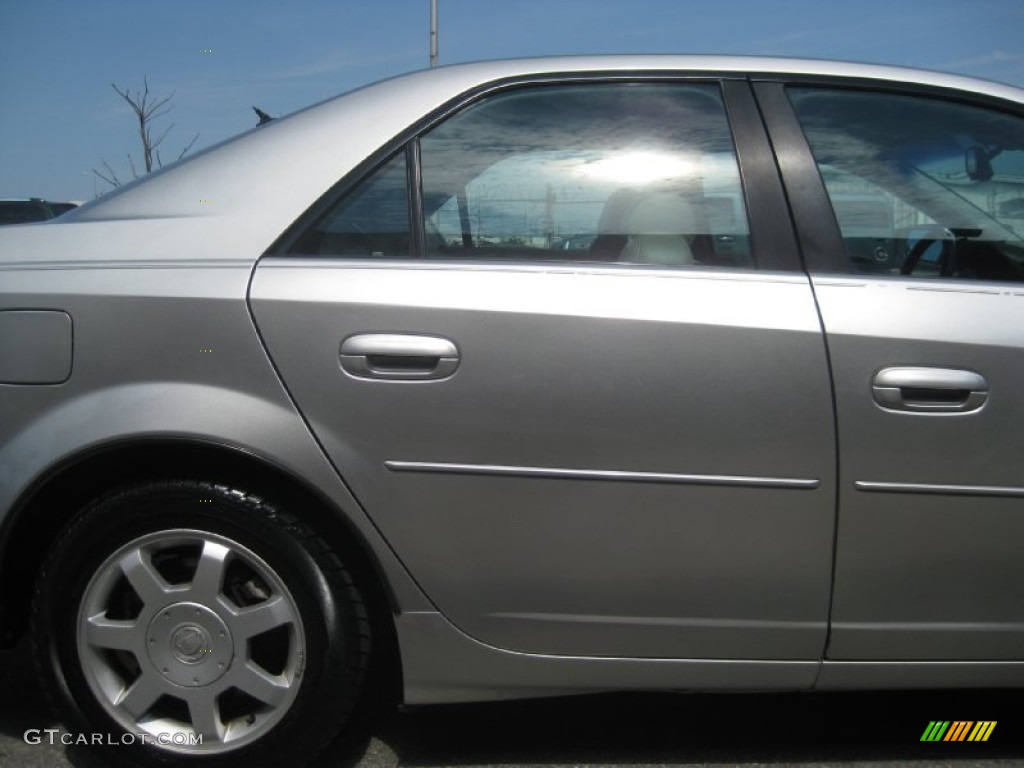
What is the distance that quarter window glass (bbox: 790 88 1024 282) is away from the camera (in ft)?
6.85

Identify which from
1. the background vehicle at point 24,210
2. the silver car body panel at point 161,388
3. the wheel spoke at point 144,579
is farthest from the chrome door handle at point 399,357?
the background vehicle at point 24,210

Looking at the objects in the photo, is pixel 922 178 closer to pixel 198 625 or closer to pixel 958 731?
pixel 958 731

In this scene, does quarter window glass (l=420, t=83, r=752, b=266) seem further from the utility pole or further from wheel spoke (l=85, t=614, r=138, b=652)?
the utility pole

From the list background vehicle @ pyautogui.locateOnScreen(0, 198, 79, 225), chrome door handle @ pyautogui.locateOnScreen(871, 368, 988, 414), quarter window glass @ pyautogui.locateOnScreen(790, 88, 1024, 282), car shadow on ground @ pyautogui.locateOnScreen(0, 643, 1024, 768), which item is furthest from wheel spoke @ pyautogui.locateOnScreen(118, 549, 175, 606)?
background vehicle @ pyautogui.locateOnScreen(0, 198, 79, 225)

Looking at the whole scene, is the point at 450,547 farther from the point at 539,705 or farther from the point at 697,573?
the point at 539,705

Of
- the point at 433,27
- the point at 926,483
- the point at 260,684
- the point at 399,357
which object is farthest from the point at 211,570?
the point at 433,27

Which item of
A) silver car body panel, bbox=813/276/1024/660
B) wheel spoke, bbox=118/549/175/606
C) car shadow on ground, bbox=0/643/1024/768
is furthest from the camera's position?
car shadow on ground, bbox=0/643/1024/768

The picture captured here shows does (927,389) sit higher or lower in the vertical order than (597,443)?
higher

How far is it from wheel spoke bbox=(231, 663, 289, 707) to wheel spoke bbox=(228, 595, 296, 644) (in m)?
0.07

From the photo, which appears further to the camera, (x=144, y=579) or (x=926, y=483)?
(x=144, y=579)

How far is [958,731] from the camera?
2.38 meters

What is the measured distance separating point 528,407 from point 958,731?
139 cm

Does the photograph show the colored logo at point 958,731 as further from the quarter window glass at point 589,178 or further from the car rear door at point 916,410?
the quarter window glass at point 589,178

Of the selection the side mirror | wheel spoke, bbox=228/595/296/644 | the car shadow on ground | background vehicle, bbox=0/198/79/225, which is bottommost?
background vehicle, bbox=0/198/79/225
